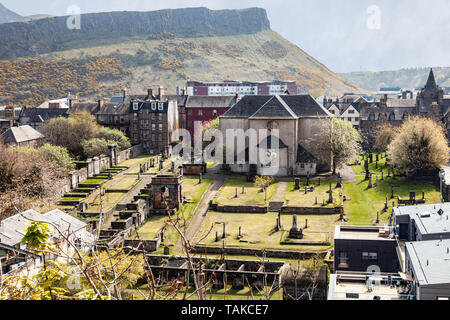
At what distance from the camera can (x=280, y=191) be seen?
2200 inches

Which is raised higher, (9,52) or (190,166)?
(9,52)

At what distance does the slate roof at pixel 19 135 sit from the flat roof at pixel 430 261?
57807 millimetres

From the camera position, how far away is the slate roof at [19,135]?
69.2 metres

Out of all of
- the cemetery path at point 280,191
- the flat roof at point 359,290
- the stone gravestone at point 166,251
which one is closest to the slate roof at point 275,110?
the cemetery path at point 280,191

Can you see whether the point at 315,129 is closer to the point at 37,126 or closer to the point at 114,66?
the point at 37,126

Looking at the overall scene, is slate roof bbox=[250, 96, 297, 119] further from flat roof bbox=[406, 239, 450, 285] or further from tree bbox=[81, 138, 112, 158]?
flat roof bbox=[406, 239, 450, 285]

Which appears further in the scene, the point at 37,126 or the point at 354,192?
the point at 37,126

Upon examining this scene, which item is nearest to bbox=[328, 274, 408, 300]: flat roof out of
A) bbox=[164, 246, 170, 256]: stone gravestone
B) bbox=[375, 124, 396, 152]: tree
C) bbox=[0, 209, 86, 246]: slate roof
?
bbox=[0, 209, 86, 246]: slate roof

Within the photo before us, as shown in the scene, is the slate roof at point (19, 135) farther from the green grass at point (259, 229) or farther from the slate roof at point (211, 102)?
the green grass at point (259, 229)

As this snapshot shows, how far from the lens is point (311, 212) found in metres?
49.0

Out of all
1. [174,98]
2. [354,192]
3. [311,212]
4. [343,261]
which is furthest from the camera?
[174,98]
